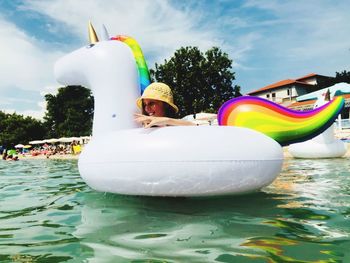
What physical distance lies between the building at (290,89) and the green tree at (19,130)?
32011mm

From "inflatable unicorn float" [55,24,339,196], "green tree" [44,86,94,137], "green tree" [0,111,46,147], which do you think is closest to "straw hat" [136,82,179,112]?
"inflatable unicorn float" [55,24,339,196]

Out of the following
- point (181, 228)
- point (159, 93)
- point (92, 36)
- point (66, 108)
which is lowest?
point (181, 228)

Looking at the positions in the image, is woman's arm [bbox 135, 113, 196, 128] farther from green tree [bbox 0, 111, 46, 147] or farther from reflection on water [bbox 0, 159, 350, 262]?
green tree [bbox 0, 111, 46, 147]

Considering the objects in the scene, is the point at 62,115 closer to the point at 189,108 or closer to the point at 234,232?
the point at 189,108

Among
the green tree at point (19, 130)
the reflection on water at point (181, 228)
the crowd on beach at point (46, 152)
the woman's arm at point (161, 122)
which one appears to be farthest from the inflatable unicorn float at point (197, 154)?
the green tree at point (19, 130)

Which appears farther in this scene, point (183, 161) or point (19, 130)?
point (19, 130)

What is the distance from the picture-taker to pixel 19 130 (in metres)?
51.4

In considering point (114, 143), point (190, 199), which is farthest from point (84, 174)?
point (190, 199)

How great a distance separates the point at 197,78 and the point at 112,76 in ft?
90.2

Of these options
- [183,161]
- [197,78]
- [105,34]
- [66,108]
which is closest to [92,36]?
[105,34]

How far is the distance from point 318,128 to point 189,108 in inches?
1066

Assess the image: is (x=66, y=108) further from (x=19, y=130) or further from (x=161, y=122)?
(x=161, y=122)

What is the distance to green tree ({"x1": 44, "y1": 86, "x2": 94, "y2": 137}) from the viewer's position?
50.9 meters

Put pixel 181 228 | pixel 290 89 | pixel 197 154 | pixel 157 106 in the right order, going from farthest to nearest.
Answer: pixel 290 89 → pixel 157 106 → pixel 197 154 → pixel 181 228
